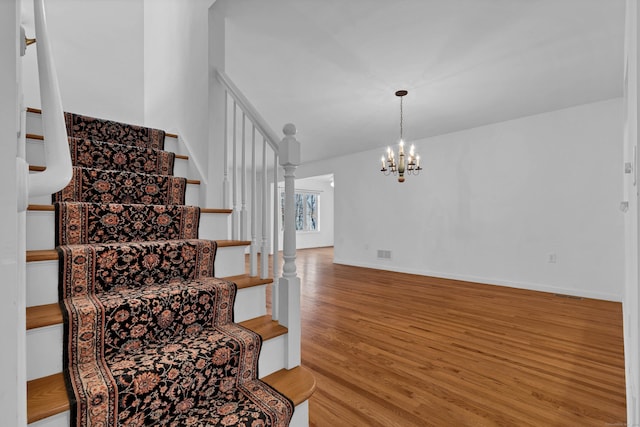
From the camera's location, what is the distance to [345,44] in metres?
2.55

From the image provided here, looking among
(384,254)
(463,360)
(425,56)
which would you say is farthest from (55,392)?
(384,254)

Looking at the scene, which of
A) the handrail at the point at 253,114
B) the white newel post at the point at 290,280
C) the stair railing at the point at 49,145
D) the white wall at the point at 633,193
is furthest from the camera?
the handrail at the point at 253,114

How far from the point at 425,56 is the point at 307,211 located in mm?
7366

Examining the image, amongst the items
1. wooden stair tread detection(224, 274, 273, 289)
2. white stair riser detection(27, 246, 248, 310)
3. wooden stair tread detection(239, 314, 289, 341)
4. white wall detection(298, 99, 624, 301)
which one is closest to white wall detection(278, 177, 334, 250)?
white wall detection(298, 99, 624, 301)

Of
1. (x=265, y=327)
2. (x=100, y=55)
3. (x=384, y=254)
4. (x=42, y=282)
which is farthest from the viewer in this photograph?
(x=384, y=254)

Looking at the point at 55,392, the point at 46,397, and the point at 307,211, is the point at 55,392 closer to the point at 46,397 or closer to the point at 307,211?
the point at 46,397

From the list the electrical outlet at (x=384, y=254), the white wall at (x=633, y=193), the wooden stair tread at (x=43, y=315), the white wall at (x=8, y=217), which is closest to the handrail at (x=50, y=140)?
the white wall at (x=8, y=217)

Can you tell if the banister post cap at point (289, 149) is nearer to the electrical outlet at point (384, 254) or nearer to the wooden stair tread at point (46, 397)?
the wooden stair tread at point (46, 397)

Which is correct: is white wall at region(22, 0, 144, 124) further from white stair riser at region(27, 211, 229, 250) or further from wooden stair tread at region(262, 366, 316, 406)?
wooden stair tread at region(262, 366, 316, 406)

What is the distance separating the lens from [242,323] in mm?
1504

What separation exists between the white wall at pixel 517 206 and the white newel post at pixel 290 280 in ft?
13.6

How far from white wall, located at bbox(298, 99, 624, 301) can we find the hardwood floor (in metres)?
0.53

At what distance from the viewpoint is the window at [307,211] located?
950cm

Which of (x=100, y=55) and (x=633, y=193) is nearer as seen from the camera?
(x=633, y=193)
